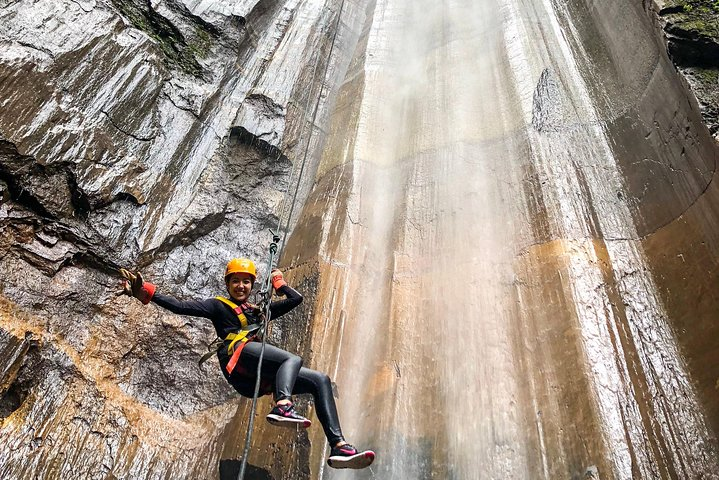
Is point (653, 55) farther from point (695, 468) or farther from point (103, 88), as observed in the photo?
point (103, 88)

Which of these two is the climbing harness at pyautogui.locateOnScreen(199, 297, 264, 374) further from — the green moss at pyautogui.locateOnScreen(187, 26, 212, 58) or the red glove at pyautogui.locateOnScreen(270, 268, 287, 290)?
the green moss at pyautogui.locateOnScreen(187, 26, 212, 58)

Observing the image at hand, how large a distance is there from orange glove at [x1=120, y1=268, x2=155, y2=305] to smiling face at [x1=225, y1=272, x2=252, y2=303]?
0.70m

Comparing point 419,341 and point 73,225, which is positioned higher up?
point 73,225

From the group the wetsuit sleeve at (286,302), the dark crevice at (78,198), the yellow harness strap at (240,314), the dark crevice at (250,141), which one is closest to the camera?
the yellow harness strap at (240,314)

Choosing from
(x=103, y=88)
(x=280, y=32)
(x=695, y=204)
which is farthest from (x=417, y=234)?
(x=280, y=32)

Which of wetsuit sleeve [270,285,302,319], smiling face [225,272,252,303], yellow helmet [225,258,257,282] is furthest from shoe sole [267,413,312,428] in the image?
yellow helmet [225,258,257,282]

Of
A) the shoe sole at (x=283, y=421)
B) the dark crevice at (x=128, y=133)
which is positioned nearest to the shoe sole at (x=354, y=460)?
the shoe sole at (x=283, y=421)

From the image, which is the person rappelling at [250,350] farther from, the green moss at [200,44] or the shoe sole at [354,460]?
the green moss at [200,44]

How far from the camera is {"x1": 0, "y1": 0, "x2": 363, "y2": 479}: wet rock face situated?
15.0ft

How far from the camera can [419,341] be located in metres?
5.18

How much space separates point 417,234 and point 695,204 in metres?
2.90

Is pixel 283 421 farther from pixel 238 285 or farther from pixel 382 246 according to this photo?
pixel 382 246

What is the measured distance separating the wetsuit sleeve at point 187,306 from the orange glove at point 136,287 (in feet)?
0.24

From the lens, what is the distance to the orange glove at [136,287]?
3.40 metres
